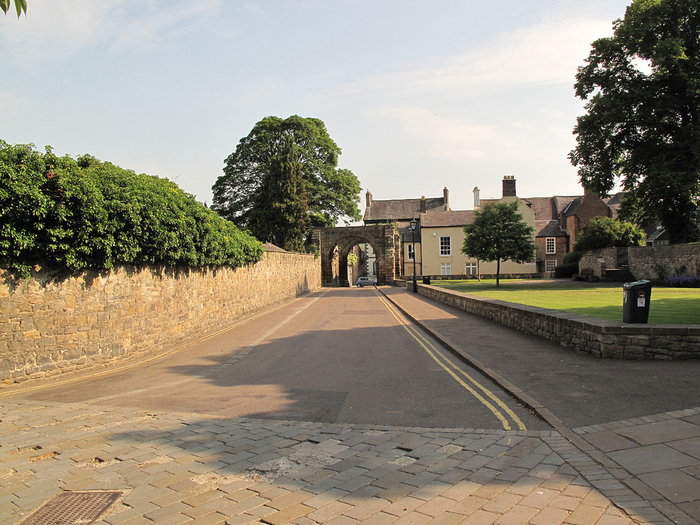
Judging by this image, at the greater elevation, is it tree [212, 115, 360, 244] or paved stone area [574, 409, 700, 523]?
tree [212, 115, 360, 244]

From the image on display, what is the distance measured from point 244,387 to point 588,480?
5404mm

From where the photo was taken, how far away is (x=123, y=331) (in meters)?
10.5

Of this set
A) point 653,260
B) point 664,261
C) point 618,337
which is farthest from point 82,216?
point 653,260

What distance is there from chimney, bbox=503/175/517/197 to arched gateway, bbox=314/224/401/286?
13821 millimetres

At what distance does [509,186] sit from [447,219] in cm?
821

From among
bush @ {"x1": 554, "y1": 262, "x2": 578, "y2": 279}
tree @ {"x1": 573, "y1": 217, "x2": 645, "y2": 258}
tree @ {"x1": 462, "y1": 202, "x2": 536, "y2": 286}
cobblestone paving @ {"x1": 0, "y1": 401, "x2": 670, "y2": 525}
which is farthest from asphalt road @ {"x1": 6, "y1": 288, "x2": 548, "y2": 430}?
bush @ {"x1": 554, "y1": 262, "x2": 578, "y2": 279}

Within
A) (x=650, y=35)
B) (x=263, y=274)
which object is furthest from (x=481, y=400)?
(x=650, y=35)

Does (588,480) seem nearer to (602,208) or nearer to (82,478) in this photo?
(82,478)

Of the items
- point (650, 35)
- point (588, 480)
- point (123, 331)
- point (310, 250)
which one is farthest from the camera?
point (310, 250)

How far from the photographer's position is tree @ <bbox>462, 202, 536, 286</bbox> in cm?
3450

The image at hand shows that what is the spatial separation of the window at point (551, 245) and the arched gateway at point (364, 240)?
1939 centimetres

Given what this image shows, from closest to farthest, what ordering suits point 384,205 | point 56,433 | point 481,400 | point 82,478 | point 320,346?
point 82,478 < point 56,433 < point 481,400 < point 320,346 < point 384,205

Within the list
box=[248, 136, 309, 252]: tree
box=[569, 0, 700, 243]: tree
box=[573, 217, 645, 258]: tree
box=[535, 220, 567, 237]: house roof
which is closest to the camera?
box=[569, 0, 700, 243]: tree

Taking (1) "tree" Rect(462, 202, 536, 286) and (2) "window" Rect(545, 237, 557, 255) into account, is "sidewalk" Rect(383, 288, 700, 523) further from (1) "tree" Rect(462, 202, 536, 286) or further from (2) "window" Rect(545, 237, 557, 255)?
(2) "window" Rect(545, 237, 557, 255)
